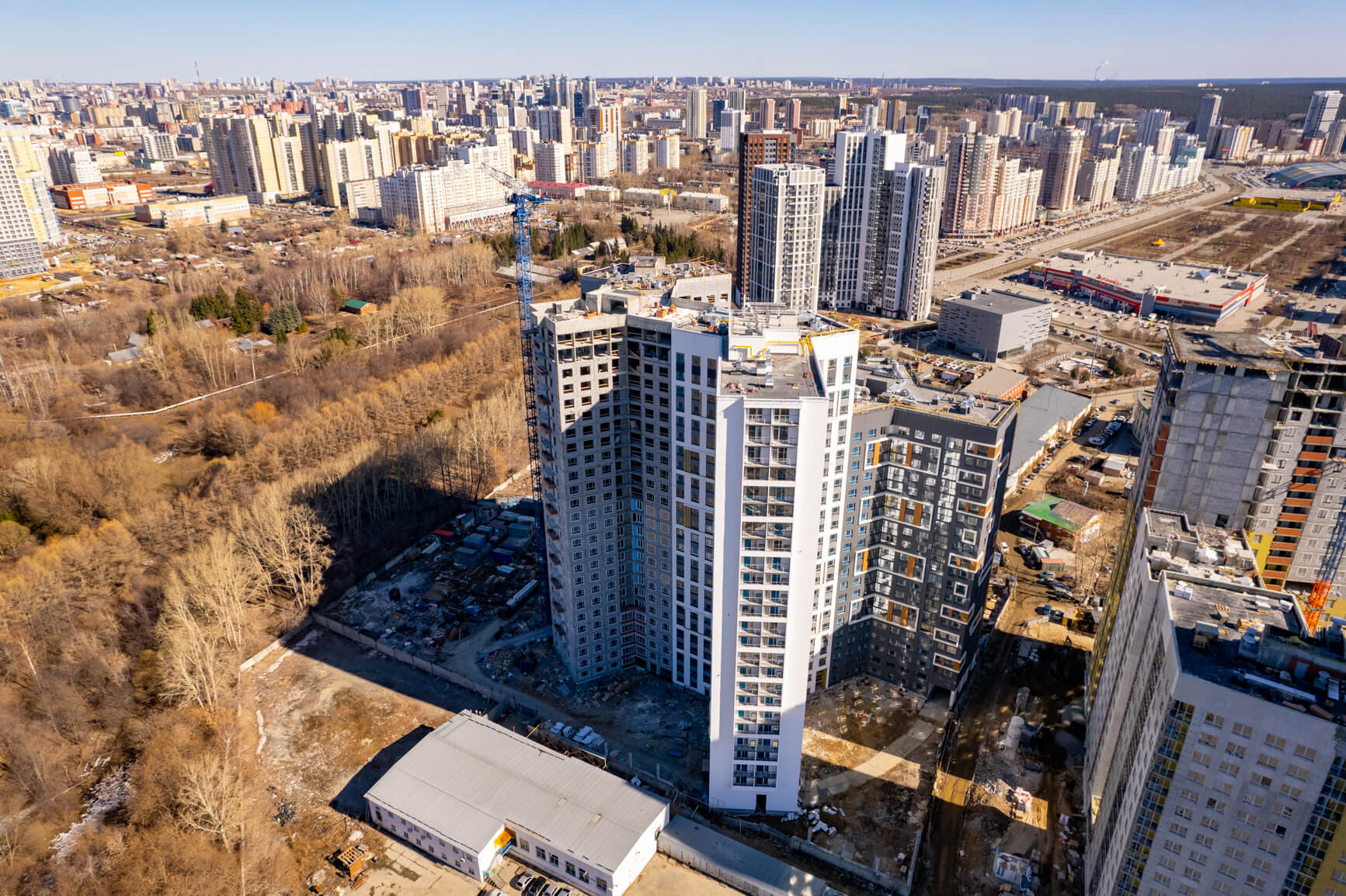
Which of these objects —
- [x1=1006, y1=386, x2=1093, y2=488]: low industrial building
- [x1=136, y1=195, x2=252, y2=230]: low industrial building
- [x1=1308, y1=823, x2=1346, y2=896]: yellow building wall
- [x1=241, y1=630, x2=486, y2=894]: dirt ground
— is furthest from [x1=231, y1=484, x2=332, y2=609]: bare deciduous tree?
[x1=136, y1=195, x2=252, y2=230]: low industrial building

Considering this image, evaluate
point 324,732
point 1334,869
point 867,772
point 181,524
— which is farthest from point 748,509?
point 181,524

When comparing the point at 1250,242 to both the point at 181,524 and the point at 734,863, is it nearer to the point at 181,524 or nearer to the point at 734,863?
the point at 734,863

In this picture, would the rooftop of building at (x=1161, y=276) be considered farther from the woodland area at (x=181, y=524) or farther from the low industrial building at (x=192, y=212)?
the low industrial building at (x=192, y=212)

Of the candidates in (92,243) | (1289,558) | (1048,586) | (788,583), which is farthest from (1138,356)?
(92,243)

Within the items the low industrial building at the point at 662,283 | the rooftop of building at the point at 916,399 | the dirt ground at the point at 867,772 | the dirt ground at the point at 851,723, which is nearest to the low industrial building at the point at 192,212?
the low industrial building at the point at 662,283

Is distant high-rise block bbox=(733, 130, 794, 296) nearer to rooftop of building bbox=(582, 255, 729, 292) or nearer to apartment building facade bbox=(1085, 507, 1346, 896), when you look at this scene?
rooftop of building bbox=(582, 255, 729, 292)

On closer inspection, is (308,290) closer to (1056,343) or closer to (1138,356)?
(1056,343)

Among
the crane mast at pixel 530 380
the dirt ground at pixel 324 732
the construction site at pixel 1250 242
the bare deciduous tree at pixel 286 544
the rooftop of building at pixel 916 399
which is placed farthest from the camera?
the construction site at pixel 1250 242
